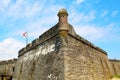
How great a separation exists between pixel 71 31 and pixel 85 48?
191 cm

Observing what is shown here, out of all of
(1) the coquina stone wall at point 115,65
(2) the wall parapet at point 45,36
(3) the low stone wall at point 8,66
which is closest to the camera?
(2) the wall parapet at point 45,36

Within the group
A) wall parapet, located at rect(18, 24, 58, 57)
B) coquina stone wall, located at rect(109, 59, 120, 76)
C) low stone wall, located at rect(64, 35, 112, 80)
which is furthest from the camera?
coquina stone wall, located at rect(109, 59, 120, 76)

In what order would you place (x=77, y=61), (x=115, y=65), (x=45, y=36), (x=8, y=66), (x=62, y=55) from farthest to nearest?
1. (x=115, y=65)
2. (x=8, y=66)
3. (x=45, y=36)
4. (x=77, y=61)
5. (x=62, y=55)

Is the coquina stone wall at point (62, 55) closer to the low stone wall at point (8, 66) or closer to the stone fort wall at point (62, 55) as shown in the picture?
the stone fort wall at point (62, 55)

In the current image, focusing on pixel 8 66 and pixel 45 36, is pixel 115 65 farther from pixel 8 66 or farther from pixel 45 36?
pixel 45 36

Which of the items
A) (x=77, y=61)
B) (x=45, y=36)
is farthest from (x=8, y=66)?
(x=77, y=61)

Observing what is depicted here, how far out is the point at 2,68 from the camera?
91.2 ft

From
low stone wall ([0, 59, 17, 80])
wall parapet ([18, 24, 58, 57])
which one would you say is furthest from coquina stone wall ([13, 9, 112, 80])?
low stone wall ([0, 59, 17, 80])

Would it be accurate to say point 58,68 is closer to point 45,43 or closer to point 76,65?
point 76,65

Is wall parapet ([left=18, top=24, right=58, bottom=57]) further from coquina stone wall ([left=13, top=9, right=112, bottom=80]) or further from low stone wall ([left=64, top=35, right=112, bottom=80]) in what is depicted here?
low stone wall ([left=64, top=35, right=112, bottom=80])

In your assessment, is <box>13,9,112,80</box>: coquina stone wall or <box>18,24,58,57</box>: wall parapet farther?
<box>18,24,58,57</box>: wall parapet

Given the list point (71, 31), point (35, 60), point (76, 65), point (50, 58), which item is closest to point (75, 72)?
point (76, 65)

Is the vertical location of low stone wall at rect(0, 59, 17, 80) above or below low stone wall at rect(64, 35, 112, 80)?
above

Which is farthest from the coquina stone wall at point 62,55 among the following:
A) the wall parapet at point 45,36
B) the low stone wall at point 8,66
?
the low stone wall at point 8,66
